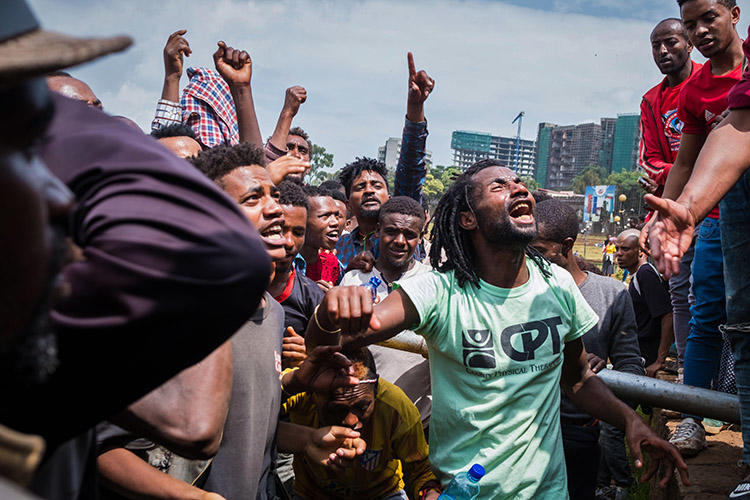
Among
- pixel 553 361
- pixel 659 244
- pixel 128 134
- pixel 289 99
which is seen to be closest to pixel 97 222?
pixel 128 134

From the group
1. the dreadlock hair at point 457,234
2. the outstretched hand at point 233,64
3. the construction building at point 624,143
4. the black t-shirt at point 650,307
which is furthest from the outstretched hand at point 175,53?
the construction building at point 624,143

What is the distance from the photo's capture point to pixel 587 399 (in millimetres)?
2877

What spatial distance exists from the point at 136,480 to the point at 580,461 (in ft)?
8.25

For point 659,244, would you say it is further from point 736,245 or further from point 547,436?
point 547,436

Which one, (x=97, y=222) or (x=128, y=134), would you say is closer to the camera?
(x=97, y=222)

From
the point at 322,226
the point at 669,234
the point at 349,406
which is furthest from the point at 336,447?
the point at 322,226

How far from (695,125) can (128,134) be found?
10.9 ft

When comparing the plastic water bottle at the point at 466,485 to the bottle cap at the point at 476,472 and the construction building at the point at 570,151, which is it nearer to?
the bottle cap at the point at 476,472

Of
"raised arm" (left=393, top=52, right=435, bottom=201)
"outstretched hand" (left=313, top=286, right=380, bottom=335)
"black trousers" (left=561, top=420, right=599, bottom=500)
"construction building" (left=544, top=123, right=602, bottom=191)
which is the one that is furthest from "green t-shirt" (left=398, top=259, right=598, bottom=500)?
"construction building" (left=544, top=123, right=602, bottom=191)

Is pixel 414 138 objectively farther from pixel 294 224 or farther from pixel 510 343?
pixel 510 343

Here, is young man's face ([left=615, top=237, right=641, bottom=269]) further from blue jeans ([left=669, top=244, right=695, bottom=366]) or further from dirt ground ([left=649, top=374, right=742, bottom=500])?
dirt ground ([left=649, top=374, right=742, bottom=500])

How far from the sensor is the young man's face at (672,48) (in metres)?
5.19

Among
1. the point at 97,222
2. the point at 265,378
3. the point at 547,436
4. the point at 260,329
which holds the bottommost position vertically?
the point at 547,436

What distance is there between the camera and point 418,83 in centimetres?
472
